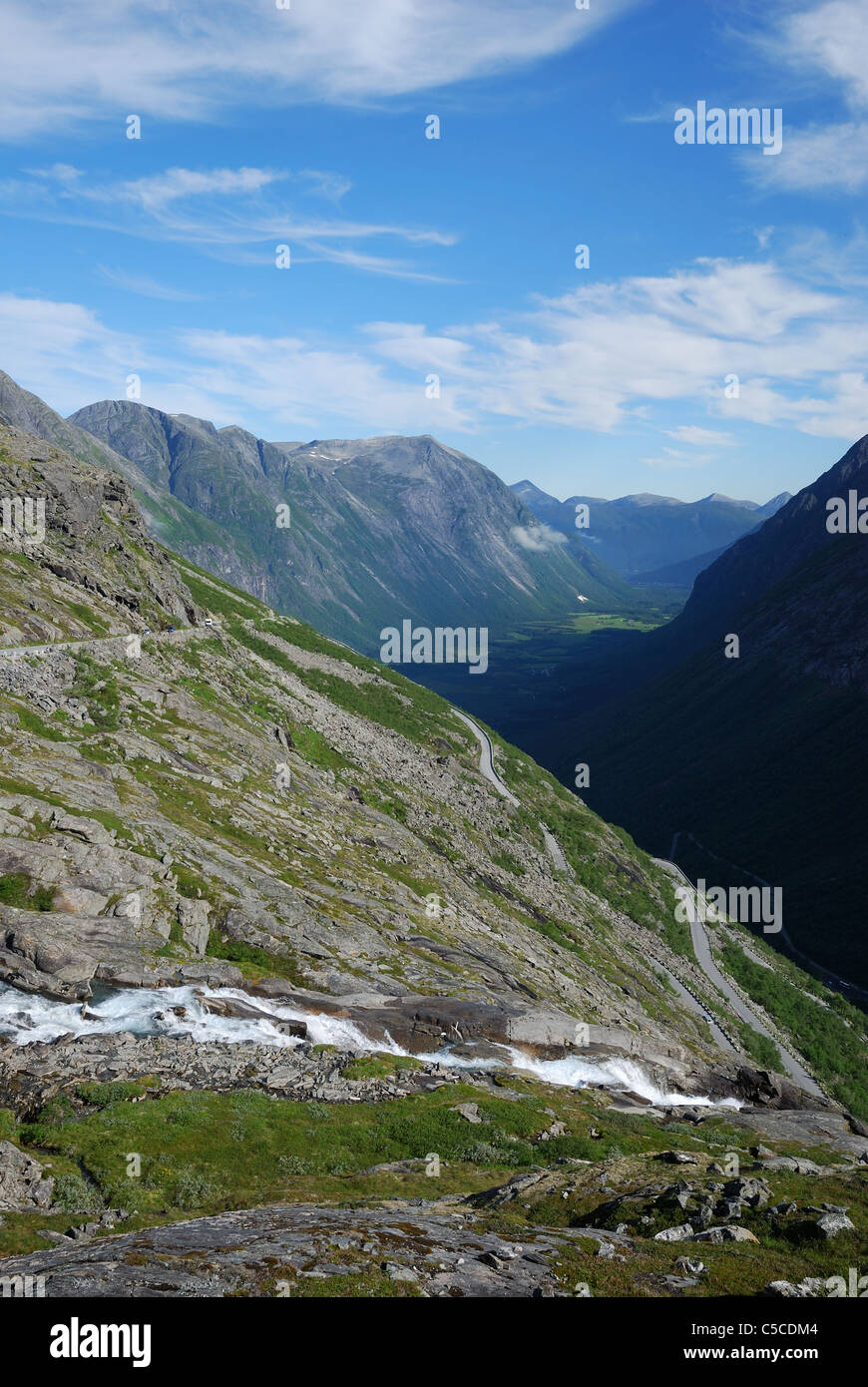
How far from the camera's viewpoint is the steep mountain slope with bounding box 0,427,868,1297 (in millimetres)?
20172

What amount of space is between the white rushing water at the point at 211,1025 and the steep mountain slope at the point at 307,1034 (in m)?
0.15

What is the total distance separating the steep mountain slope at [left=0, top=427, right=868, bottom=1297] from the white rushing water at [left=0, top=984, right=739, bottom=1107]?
0.15m

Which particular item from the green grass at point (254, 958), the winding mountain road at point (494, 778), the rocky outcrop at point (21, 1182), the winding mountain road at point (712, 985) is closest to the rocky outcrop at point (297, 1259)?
the rocky outcrop at point (21, 1182)

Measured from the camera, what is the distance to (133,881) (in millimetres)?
41906

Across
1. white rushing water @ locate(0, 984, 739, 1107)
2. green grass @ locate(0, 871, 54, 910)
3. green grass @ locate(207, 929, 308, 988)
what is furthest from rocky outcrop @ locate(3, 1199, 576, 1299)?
green grass @ locate(0, 871, 54, 910)

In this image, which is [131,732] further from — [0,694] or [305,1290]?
[305,1290]

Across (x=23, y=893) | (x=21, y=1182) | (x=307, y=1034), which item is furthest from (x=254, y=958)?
(x=21, y=1182)

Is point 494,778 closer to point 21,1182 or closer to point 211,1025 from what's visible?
point 211,1025

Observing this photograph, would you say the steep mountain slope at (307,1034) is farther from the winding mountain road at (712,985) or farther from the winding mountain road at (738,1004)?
the winding mountain road at (738,1004)

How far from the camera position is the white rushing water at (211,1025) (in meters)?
32.1

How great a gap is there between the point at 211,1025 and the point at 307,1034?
4.97 m

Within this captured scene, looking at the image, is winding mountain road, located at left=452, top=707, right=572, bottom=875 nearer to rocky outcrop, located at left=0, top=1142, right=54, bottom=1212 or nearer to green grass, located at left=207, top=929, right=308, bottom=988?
green grass, located at left=207, top=929, right=308, bottom=988

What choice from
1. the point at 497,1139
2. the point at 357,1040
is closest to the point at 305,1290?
the point at 497,1139

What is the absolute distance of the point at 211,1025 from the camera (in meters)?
35.1
